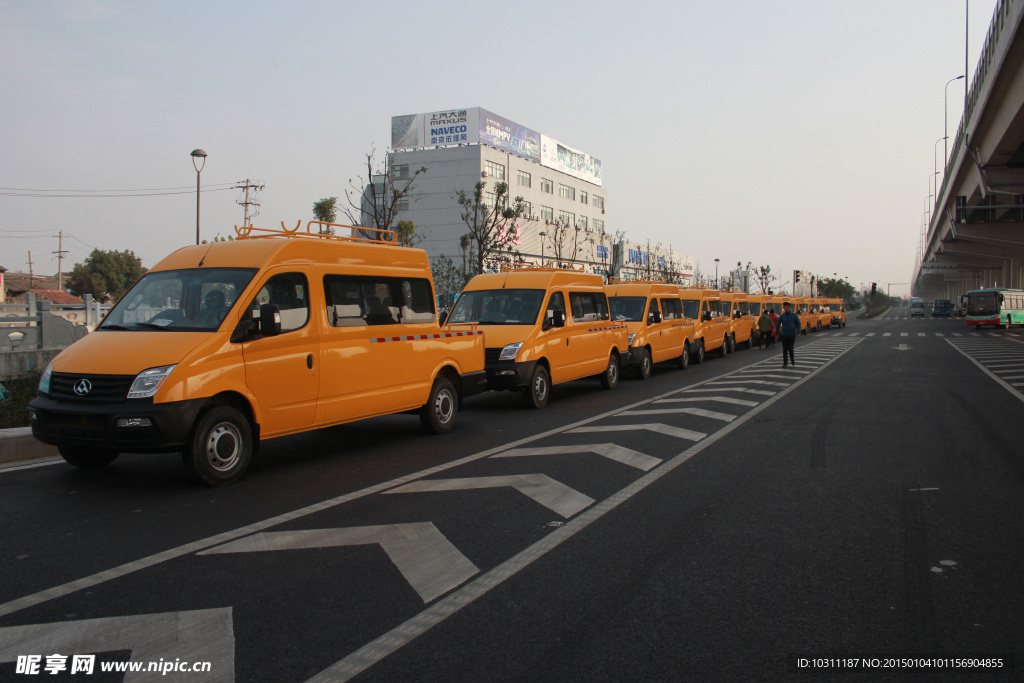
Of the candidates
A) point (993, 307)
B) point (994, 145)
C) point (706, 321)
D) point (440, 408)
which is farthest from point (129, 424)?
point (993, 307)

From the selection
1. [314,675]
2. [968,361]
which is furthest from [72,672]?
[968,361]

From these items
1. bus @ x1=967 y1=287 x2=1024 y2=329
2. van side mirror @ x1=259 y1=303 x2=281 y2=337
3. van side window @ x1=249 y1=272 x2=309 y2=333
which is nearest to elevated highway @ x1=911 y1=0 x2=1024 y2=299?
bus @ x1=967 y1=287 x2=1024 y2=329

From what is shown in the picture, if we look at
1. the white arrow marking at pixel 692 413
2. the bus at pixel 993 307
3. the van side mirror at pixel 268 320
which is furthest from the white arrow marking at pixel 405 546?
the bus at pixel 993 307

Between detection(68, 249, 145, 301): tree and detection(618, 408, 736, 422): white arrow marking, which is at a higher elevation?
detection(68, 249, 145, 301): tree

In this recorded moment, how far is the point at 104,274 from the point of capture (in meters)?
78.9

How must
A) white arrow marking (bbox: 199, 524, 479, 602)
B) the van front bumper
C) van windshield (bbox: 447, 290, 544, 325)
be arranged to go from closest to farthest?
white arrow marking (bbox: 199, 524, 479, 602) < the van front bumper < van windshield (bbox: 447, 290, 544, 325)

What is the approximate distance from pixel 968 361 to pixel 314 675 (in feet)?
75.8

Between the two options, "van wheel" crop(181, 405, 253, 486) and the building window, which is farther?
the building window

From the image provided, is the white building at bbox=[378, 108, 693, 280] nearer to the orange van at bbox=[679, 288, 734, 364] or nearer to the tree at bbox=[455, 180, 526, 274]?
the tree at bbox=[455, 180, 526, 274]

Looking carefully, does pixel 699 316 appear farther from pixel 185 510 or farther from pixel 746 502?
pixel 185 510

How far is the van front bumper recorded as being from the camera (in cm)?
634

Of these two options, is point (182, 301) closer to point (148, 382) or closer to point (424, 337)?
point (148, 382)

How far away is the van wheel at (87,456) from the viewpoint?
7.19 meters

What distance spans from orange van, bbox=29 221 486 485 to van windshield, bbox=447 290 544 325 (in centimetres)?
325
